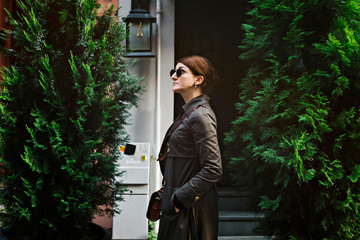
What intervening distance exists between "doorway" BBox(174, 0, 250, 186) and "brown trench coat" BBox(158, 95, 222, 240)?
9.80 ft

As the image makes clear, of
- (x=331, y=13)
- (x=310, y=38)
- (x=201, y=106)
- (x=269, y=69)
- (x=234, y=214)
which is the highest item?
(x=331, y=13)

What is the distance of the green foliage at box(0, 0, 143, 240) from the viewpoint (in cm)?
281

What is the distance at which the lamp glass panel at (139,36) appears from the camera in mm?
4652

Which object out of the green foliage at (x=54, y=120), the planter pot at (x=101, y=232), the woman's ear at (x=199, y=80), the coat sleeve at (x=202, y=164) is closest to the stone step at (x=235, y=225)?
the planter pot at (x=101, y=232)

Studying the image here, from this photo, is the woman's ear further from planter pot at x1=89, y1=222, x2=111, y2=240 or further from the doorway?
the doorway

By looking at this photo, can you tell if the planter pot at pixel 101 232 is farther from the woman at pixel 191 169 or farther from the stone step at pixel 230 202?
the stone step at pixel 230 202

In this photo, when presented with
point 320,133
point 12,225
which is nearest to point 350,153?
point 320,133

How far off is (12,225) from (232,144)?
6.85 feet

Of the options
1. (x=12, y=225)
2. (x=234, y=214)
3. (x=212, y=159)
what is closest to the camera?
(x=212, y=159)

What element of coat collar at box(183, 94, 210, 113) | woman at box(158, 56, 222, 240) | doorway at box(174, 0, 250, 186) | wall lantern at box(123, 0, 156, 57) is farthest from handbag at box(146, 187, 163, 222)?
doorway at box(174, 0, 250, 186)

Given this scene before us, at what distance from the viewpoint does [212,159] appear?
8.14ft

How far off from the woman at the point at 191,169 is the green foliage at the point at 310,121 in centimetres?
48

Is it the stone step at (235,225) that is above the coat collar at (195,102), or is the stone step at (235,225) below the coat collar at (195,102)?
below

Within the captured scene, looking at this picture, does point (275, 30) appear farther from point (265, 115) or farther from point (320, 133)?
point (320, 133)
